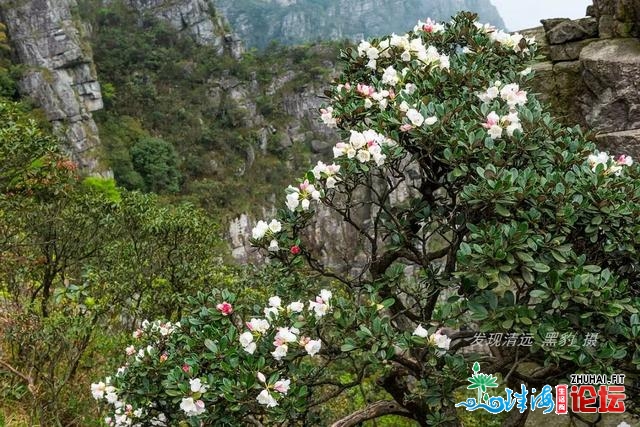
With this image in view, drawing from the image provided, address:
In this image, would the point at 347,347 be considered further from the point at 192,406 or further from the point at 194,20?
the point at 194,20

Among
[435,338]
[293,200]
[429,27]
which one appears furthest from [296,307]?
[429,27]

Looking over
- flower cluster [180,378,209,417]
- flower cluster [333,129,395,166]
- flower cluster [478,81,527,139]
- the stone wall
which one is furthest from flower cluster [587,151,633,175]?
the stone wall

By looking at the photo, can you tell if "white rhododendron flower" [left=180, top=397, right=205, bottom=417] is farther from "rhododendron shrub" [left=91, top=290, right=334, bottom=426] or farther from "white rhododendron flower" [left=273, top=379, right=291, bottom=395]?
"white rhododendron flower" [left=273, top=379, right=291, bottom=395]

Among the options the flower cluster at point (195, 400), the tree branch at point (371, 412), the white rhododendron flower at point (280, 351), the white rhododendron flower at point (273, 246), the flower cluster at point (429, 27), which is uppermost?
the flower cluster at point (429, 27)

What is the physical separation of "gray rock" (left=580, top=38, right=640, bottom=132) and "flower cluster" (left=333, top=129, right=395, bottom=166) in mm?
3941

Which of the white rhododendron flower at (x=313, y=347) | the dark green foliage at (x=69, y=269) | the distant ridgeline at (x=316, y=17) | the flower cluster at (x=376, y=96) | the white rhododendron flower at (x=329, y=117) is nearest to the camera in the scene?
the white rhododendron flower at (x=313, y=347)

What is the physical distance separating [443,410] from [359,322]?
723 mm

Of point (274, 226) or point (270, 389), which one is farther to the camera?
point (274, 226)

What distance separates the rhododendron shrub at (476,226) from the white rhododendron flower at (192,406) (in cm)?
56

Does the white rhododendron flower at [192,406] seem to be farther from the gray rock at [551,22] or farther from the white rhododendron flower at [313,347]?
the gray rock at [551,22]

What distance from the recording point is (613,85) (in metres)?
5.18

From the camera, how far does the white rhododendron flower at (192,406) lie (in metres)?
1.94

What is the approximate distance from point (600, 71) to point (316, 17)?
103m

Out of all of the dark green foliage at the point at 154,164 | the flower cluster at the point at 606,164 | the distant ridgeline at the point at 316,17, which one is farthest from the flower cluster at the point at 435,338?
the distant ridgeline at the point at 316,17
